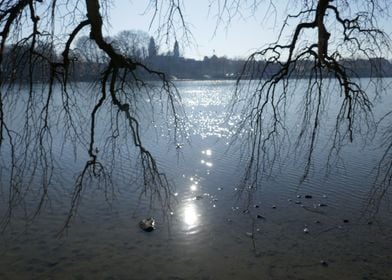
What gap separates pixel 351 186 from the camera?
13.6 meters

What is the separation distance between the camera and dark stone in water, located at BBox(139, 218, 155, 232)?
33.8ft

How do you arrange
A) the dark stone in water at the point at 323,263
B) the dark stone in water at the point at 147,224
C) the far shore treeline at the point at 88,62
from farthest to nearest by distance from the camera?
the dark stone in water at the point at 147,224 < the dark stone in water at the point at 323,263 < the far shore treeline at the point at 88,62

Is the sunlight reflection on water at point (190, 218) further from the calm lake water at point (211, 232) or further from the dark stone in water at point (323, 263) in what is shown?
the dark stone in water at point (323, 263)

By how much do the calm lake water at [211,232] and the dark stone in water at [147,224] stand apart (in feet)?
0.62

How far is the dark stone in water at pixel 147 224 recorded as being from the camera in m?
10.3

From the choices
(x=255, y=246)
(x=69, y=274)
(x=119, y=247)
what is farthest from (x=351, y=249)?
(x=69, y=274)

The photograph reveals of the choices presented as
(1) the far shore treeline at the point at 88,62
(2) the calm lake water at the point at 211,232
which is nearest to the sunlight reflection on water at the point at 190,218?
(2) the calm lake water at the point at 211,232

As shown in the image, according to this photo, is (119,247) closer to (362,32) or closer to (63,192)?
(63,192)

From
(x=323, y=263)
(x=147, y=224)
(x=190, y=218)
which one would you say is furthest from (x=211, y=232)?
(x=323, y=263)

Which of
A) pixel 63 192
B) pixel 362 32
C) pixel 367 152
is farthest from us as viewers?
pixel 367 152

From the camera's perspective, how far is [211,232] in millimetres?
10344

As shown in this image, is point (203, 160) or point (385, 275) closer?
point (385, 275)

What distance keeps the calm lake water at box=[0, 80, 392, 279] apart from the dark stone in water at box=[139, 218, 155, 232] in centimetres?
19

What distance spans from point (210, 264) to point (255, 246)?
1360mm
